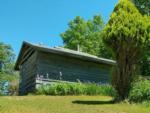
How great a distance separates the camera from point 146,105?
49.9ft

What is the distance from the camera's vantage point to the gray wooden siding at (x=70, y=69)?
91.8 ft

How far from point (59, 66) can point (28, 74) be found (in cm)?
335

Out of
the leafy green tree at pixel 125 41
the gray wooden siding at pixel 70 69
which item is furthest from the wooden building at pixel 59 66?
the leafy green tree at pixel 125 41

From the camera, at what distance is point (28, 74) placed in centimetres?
3078

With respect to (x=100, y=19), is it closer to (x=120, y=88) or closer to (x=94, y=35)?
Answer: (x=94, y=35)

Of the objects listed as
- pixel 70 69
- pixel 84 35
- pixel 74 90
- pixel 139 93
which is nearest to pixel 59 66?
pixel 70 69

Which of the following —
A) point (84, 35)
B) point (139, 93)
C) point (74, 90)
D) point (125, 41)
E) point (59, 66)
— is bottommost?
point (139, 93)

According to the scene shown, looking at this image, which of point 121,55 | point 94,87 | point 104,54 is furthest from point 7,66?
point 121,55

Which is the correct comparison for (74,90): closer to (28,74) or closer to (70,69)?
(70,69)

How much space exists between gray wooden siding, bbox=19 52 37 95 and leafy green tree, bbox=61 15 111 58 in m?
23.5

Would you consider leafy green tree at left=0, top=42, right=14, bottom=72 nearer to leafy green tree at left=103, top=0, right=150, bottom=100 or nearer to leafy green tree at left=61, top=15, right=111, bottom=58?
leafy green tree at left=61, top=15, right=111, bottom=58

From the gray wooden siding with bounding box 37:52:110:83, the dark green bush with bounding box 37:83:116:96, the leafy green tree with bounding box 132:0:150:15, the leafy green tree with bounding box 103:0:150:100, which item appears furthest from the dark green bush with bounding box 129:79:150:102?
the leafy green tree with bounding box 132:0:150:15

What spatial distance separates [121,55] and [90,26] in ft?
148

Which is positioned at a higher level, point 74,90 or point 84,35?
point 84,35
